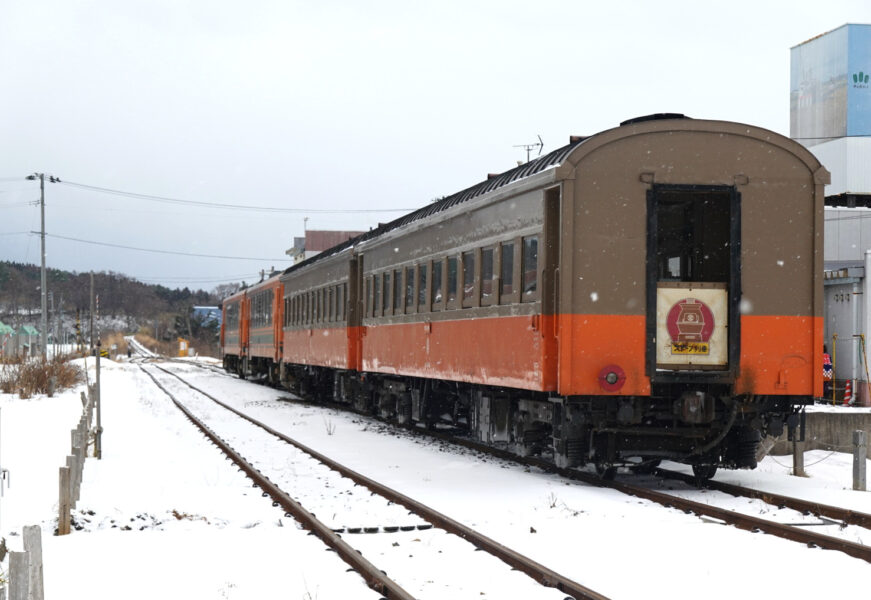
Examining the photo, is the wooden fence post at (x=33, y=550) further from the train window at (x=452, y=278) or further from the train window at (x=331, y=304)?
the train window at (x=331, y=304)

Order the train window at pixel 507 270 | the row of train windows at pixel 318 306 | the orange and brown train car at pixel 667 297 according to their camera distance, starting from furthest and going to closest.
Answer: the row of train windows at pixel 318 306, the train window at pixel 507 270, the orange and brown train car at pixel 667 297

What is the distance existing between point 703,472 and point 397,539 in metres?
4.41

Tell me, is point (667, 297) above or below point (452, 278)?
below

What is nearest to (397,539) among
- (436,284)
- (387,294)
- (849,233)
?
(436,284)

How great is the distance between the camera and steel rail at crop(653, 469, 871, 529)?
8570 millimetres

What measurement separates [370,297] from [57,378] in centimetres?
1748

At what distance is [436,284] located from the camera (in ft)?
48.6

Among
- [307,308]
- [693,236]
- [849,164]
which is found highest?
[849,164]

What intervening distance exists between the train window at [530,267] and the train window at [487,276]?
1098 mm

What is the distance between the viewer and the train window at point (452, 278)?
546 inches

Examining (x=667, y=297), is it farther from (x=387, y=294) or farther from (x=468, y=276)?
(x=387, y=294)

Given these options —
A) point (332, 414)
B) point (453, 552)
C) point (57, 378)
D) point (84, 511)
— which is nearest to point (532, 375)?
point (453, 552)

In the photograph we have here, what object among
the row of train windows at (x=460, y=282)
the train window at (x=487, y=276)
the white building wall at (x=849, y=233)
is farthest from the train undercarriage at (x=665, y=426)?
the white building wall at (x=849, y=233)

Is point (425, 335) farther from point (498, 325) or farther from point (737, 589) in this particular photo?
point (737, 589)
